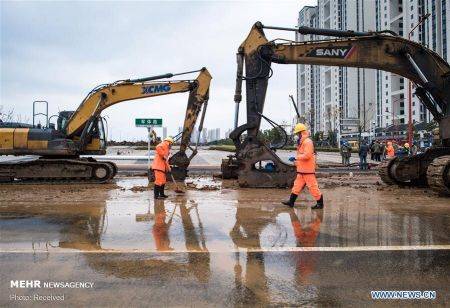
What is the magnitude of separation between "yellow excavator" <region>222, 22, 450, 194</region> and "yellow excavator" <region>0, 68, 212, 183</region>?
9.48ft

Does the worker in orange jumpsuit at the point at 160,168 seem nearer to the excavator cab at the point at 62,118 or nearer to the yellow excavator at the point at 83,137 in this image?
the yellow excavator at the point at 83,137

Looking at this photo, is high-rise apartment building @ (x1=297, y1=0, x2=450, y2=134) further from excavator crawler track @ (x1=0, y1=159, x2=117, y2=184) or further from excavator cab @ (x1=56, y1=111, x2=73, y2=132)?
excavator crawler track @ (x1=0, y1=159, x2=117, y2=184)

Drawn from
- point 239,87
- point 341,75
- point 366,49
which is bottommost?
point 239,87

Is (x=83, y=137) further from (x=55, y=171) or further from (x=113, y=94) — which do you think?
(x=113, y=94)

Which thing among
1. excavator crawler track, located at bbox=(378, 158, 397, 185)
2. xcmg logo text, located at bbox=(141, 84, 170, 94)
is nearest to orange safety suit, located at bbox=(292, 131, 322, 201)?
excavator crawler track, located at bbox=(378, 158, 397, 185)

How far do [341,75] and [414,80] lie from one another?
4511 inches

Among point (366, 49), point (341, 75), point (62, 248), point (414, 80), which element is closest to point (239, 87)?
point (366, 49)

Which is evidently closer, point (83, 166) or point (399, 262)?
point (399, 262)

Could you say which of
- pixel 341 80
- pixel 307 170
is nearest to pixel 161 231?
pixel 307 170

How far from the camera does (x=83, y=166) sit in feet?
48.4

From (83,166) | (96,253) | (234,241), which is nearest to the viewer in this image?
(96,253)

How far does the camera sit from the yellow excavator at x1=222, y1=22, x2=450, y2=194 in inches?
475

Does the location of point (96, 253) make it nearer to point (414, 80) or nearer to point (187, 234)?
Answer: point (187, 234)

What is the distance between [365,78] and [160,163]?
117047mm
